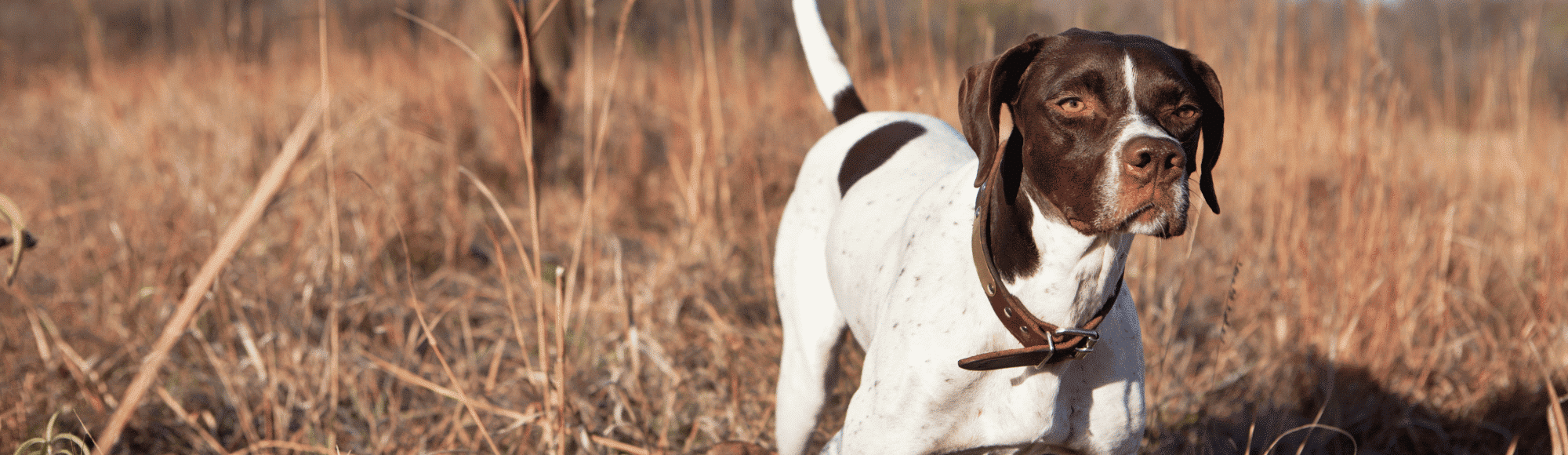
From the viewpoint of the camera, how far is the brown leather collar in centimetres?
146

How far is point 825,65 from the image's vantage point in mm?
2553

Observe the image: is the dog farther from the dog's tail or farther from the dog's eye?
the dog's tail

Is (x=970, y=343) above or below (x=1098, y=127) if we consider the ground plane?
below

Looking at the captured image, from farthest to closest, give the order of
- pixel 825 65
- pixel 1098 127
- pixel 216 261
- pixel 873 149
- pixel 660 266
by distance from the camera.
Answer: pixel 660 266
pixel 825 65
pixel 873 149
pixel 1098 127
pixel 216 261

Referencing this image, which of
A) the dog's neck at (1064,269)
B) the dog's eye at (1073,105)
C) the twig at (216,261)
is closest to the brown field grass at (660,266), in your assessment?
the dog's neck at (1064,269)

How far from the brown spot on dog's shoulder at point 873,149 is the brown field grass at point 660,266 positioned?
0.27 m

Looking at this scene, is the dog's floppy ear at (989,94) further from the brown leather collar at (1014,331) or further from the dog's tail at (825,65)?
the dog's tail at (825,65)

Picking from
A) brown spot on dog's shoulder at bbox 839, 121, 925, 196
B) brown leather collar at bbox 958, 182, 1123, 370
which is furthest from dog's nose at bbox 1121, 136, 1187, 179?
brown spot on dog's shoulder at bbox 839, 121, 925, 196

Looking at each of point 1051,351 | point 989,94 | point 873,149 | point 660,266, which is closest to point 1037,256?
point 1051,351

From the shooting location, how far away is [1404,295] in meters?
2.83

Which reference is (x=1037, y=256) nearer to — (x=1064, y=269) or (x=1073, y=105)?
(x=1064, y=269)

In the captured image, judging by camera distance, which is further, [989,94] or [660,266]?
[660,266]

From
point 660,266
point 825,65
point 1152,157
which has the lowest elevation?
point 660,266

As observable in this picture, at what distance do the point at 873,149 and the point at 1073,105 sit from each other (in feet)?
2.80
